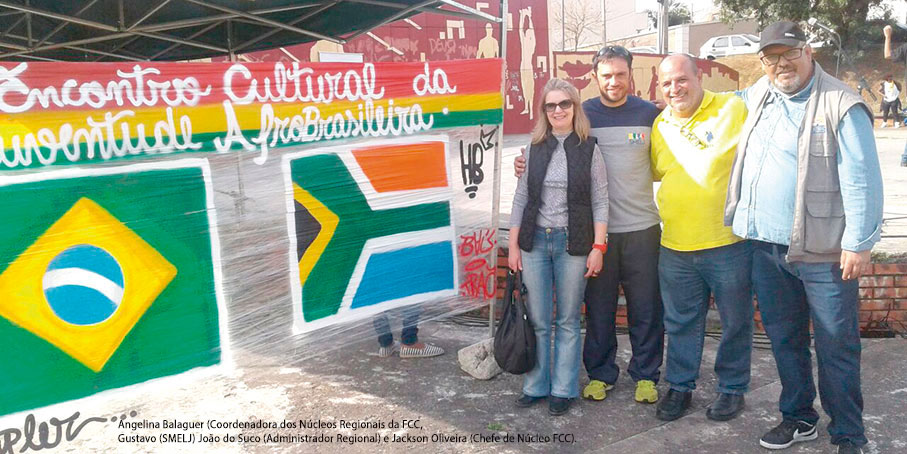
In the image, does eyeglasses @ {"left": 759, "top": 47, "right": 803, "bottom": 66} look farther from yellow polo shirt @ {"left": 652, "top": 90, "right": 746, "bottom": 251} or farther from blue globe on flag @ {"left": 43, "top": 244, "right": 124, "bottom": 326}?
blue globe on flag @ {"left": 43, "top": 244, "right": 124, "bottom": 326}

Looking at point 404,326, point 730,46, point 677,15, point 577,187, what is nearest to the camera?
point 577,187

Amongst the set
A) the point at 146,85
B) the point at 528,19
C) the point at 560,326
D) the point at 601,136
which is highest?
the point at 528,19

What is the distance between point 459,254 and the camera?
4133 mm

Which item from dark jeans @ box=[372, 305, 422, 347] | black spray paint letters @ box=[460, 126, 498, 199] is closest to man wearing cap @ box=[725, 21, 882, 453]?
black spray paint letters @ box=[460, 126, 498, 199]

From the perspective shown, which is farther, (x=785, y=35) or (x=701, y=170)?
(x=701, y=170)

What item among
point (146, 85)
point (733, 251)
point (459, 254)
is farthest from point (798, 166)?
point (146, 85)

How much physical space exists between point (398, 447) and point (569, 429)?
84cm

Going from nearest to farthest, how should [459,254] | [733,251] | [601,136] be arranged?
1. [733,251]
2. [601,136]
3. [459,254]

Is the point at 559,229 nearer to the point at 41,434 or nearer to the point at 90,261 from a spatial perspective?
the point at 90,261

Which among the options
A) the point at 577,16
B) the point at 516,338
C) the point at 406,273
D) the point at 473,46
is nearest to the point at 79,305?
the point at 406,273

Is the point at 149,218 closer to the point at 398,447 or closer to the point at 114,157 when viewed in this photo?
the point at 114,157

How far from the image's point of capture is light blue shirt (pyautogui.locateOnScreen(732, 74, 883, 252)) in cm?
268

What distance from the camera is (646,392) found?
3.59 metres

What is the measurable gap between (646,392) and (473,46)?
1723 centimetres
